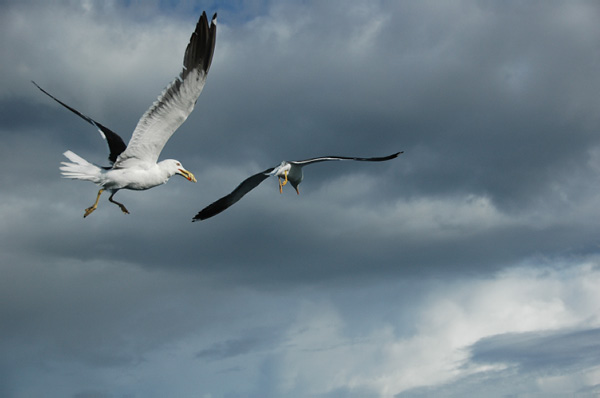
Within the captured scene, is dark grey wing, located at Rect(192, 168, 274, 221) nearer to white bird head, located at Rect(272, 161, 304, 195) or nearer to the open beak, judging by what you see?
white bird head, located at Rect(272, 161, 304, 195)

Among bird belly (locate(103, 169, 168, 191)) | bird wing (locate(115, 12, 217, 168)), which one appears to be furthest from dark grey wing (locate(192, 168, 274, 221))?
bird wing (locate(115, 12, 217, 168))

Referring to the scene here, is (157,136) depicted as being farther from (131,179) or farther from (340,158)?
(340,158)

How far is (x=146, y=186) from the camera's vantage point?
78.9 ft

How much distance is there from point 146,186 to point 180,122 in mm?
2754

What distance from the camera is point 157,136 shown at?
23906 millimetres

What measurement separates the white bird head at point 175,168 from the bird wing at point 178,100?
897 mm

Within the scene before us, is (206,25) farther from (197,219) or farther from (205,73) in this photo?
(197,219)

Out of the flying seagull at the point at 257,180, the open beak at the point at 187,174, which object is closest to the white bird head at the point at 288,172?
the flying seagull at the point at 257,180

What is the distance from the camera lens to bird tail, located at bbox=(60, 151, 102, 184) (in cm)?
2342

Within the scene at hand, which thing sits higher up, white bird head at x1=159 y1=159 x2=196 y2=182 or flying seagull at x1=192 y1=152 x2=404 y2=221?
flying seagull at x1=192 y1=152 x2=404 y2=221

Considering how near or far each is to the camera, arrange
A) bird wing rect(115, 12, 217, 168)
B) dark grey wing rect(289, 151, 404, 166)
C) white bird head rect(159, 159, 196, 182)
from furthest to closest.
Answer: dark grey wing rect(289, 151, 404, 166), white bird head rect(159, 159, 196, 182), bird wing rect(115, 12, 217, 168)

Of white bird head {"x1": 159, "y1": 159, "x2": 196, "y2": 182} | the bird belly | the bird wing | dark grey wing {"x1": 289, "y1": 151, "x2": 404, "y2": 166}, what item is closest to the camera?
the bird wing

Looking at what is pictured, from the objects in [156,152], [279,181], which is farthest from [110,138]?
[279,181]

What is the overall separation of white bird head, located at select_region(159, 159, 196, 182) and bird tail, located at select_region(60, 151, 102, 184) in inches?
95.2
